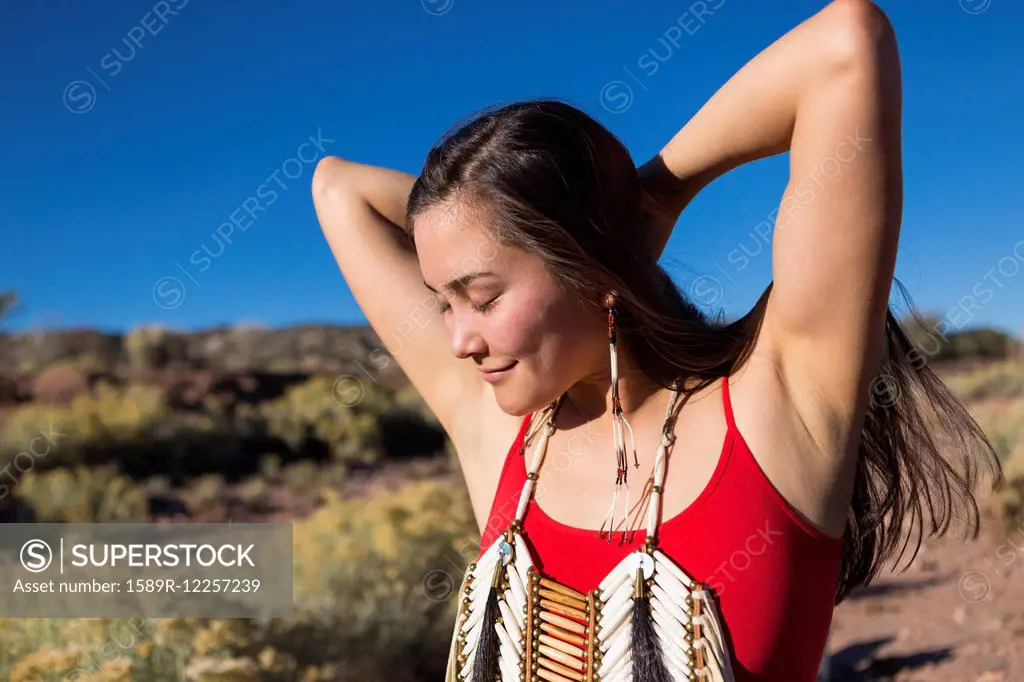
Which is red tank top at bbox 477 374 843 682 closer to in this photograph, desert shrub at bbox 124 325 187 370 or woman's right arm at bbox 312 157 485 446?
woman's right arm at bbox 312 157 485 446

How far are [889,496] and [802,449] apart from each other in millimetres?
339

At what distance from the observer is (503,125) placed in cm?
159

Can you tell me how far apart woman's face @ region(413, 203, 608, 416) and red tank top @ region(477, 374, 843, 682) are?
284 millimetres

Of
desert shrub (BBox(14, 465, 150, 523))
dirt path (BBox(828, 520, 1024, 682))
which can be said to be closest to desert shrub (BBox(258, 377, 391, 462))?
desert shrub (BBox(14, 465, 150, 523))

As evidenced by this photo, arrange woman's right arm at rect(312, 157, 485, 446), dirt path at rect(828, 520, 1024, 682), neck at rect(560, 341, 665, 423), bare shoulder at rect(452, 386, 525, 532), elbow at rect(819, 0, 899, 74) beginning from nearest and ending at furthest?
elbow at rect(819, 0, 899, 74) → neck at rect(560, 341, 665, 423) → bare shoulder at rect(452, 386, 525, 532) → woman's right arm at rect(312, 157, 485, 446) → dirt path at rect(828, 520, 1024, 682)

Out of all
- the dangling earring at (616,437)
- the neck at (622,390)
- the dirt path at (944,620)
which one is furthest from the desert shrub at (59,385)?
the dangling earring at (616,437)

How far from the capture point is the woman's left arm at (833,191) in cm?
127

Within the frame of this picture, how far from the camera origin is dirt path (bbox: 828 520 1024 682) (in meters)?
4.59

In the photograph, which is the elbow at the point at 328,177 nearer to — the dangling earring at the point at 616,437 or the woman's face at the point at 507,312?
the woman's face at the point at 507,312

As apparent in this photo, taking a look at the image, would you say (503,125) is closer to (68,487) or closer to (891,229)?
(891,229)

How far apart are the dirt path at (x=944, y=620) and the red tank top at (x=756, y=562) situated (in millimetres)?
3506

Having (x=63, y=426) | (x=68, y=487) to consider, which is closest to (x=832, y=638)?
(x=68, y=487)

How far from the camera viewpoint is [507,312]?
1.49 m

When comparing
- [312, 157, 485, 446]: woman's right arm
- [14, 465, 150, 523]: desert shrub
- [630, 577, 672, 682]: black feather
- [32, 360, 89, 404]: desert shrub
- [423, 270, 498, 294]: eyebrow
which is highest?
[32, 360, 89, 404]: desert shrub
